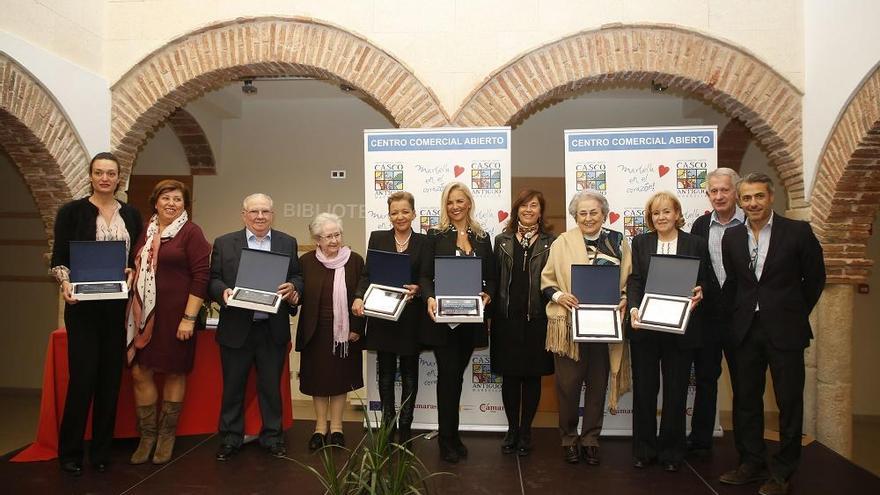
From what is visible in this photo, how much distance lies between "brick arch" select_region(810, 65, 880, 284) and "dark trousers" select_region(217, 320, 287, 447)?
4215 millimetres

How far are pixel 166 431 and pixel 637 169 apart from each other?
3666mm

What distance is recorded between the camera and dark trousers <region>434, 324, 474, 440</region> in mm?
3701

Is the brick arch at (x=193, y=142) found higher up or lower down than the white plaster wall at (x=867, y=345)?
higher up

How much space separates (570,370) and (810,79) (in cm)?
325

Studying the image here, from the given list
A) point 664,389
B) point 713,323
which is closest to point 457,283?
point 664,389

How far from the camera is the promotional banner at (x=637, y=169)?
448 centimetres

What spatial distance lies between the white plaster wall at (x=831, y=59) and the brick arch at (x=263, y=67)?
291cm

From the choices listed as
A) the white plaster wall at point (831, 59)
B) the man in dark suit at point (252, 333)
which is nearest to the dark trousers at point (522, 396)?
the man in dark suit at point (252, 333)

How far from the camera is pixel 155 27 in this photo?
208 inches

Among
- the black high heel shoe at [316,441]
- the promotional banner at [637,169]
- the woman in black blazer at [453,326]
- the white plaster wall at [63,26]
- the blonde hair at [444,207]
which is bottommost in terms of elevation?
the black high heel shoe at [316,441]

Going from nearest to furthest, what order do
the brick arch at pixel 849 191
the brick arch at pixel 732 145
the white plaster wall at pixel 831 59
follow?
the white plaster wall at pixel 831 59, the brick arch at pixel 849 191, the brick arch at pixel 732 145

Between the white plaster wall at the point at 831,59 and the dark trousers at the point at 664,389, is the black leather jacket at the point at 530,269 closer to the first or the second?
the dark trousers at the point at 664,389

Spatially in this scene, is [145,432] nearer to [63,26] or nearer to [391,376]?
[391,376]

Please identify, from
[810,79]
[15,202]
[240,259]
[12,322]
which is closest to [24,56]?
[240,259]
